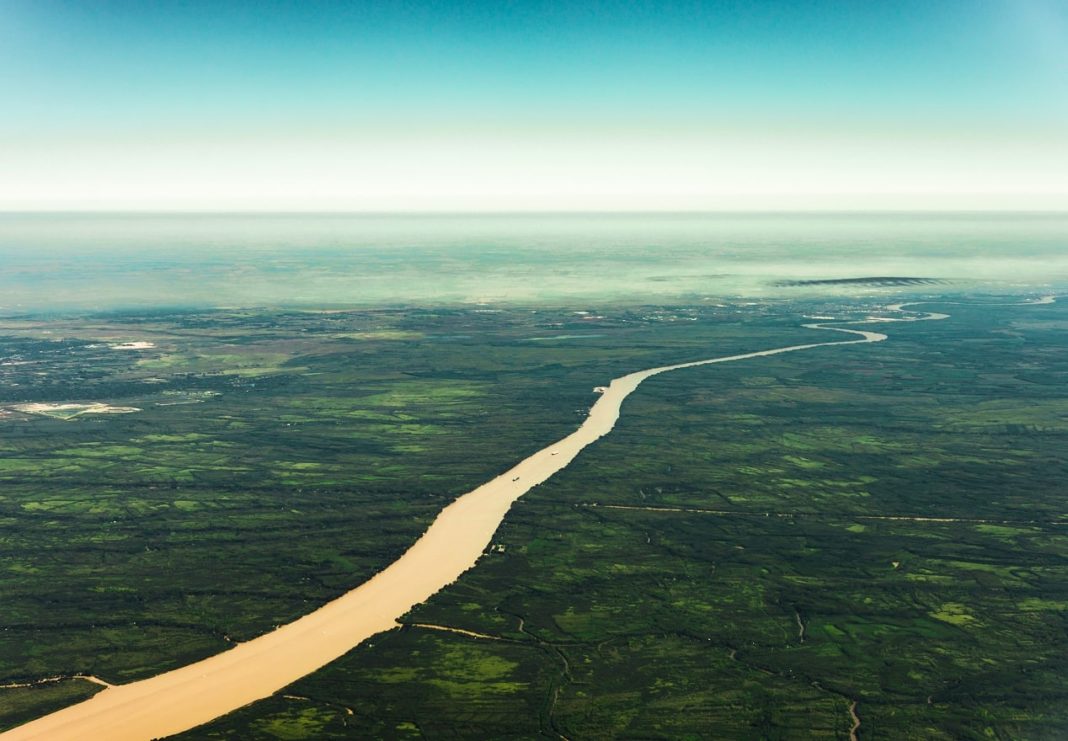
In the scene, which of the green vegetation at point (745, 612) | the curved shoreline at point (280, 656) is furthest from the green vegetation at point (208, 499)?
the green vegetation at point (745, 612)

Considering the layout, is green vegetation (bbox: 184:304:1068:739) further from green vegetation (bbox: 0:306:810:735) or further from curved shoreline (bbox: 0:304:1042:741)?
green vegetation (bbox: 0:306:810:735)

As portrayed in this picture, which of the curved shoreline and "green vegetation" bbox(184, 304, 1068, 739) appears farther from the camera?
"green vegetation" bbox(184, 304, 1068, 739)

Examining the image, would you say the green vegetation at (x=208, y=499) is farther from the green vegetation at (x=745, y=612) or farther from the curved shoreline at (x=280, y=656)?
the green vegetation at (x=745, y=612)

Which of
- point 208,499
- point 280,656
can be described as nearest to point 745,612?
point 280,656

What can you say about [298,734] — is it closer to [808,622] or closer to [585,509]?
[808,622]

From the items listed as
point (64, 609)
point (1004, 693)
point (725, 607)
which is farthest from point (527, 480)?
point (1004, 693)

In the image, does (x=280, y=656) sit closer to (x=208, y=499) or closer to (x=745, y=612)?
(x=745, y=612)

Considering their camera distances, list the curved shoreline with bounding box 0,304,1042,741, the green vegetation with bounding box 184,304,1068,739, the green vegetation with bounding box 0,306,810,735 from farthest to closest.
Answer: the green vegetation with bounding box 0,306,810,735, the green vegetation with bounding box 184,304,1068,739, the curved shoreline with bounding box 0,304,1042,741

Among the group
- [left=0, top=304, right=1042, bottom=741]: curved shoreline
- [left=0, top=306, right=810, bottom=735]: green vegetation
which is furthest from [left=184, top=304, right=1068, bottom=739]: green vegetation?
[left=0, top=306, right=810, bottom=735]: green vegetation
